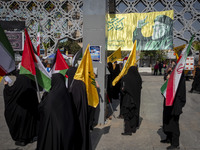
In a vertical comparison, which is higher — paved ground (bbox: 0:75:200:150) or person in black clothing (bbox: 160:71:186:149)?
person in black clothing (bbox: 160:71:186:149)

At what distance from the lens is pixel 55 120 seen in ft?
9.53

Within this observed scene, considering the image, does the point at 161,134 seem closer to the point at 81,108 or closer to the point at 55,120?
the point at 81,108

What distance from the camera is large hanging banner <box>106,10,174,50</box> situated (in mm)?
19656

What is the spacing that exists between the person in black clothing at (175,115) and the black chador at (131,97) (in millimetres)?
990

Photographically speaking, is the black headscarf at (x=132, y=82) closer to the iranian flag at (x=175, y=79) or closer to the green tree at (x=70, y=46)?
the iranian flag at (x=175, y=79)

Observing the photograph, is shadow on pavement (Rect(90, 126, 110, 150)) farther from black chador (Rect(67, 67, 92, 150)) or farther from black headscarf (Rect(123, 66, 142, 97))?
black headscarf (Rect(123, 66, 142, 97))

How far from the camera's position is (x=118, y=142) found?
486 centimetres

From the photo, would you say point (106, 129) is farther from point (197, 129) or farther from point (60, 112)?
point (60, 112)

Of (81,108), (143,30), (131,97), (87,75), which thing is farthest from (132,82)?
(143,30)

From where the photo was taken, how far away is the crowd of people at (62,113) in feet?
9.61

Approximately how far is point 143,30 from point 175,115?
16.9m

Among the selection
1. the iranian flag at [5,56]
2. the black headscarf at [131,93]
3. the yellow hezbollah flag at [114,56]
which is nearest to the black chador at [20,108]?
the iranian flag at [5,56]

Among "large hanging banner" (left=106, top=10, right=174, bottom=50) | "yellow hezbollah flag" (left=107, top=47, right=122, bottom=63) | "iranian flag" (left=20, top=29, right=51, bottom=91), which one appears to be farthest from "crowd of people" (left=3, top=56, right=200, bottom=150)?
"large hanging banner" (left=106, top=10, right=174, bottom=50)

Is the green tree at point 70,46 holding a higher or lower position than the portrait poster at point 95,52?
higher
